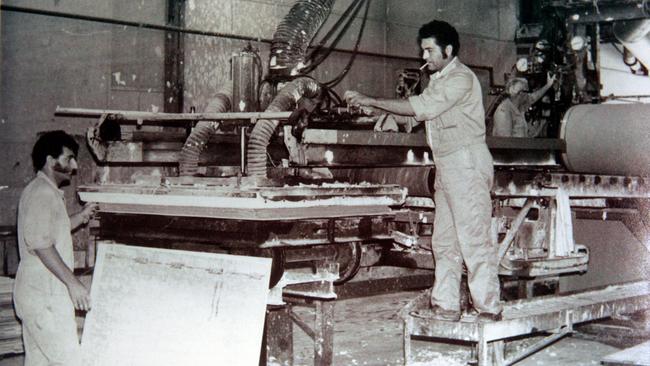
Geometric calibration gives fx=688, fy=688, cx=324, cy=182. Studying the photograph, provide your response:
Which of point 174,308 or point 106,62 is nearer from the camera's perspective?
point 174,308

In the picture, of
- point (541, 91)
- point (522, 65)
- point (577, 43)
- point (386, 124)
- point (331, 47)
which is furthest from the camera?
point (522, 65)

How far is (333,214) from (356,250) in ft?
1.83

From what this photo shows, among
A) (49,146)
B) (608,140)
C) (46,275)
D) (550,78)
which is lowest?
(46,275)

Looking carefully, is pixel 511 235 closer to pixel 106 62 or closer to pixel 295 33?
pixel 295 33

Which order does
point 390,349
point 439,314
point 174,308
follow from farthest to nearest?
point 390,349 < point 439,314 < point 174,308

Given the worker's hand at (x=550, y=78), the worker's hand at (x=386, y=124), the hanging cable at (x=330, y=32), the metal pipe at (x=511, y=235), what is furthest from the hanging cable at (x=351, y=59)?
the metal pipe at (x=511, y=235)

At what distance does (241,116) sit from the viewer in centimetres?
412

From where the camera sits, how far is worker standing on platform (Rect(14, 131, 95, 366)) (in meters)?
3.79

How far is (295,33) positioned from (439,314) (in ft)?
12.7

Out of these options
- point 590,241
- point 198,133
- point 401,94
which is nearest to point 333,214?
point 198,133

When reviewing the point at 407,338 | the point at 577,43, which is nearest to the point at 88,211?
the point at 407,338

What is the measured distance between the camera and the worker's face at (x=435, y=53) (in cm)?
401

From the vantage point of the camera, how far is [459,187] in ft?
12.8

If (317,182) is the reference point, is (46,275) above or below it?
below
